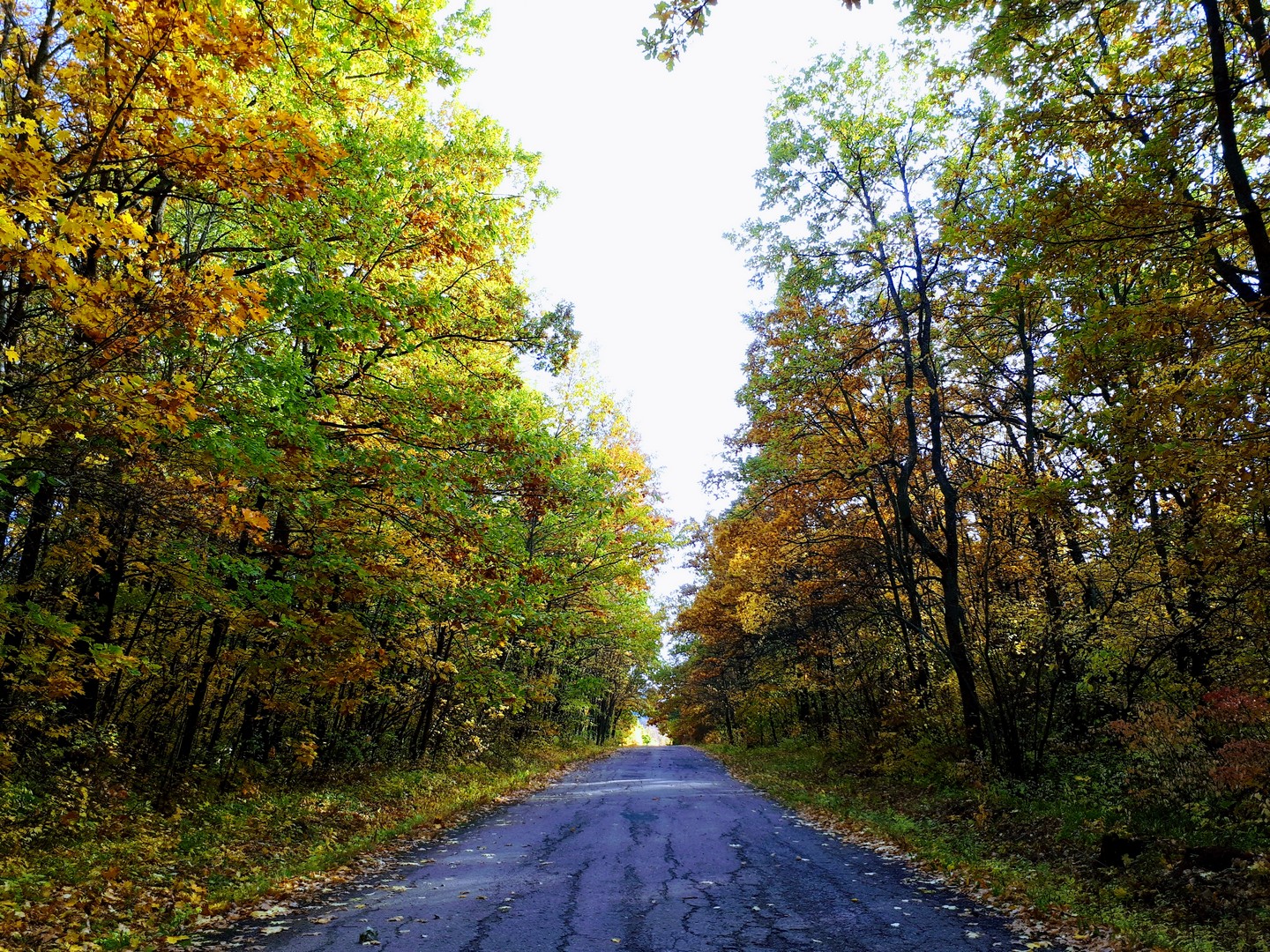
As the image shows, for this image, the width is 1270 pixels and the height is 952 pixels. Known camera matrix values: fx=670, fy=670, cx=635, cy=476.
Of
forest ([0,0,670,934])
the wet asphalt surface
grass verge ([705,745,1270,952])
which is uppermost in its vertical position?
forest ([0,0,670,934])

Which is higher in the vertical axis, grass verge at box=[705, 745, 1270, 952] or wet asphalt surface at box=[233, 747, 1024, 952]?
grass verge at box=[705, 745, 1270, 952]

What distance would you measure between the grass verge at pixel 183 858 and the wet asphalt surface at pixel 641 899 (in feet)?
2.09

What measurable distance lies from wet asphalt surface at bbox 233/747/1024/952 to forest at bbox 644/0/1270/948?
276 cm

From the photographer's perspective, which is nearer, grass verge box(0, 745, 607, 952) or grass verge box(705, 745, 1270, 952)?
grass verge box(0, 745, 607, 952)

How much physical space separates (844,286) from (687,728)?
43.0 meters

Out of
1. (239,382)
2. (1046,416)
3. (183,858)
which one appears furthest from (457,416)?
(1046,416)

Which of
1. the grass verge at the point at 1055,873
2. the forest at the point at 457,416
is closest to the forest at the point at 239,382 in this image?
the forest at the point at 457,416

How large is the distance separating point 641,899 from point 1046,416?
11484 millimetres

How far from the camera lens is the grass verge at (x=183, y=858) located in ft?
16.7

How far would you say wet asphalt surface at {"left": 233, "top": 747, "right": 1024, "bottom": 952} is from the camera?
5160mm

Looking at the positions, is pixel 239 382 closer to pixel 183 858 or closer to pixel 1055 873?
pixel 183 858

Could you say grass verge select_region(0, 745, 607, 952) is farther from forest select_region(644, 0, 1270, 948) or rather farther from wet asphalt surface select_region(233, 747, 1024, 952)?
forest select_region(644, 0, 1270, 948)

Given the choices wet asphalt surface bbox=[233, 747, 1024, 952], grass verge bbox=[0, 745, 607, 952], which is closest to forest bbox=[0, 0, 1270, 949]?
grass verge bbox=[0, 745, 607, 952]

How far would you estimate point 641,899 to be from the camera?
20.8 ft
